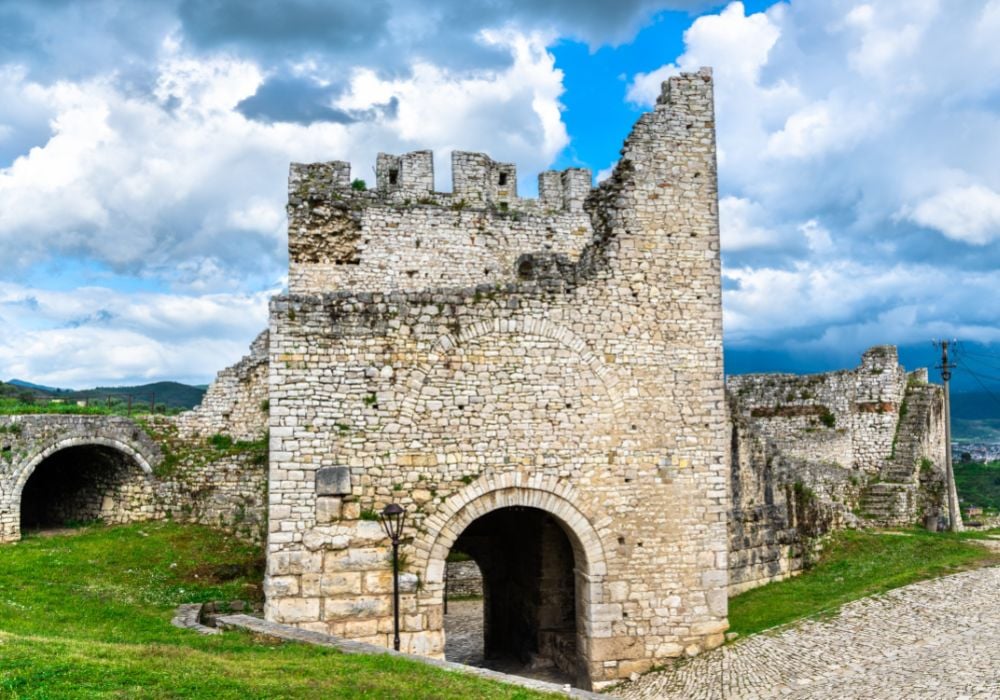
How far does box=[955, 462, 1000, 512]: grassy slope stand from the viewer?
45031mm

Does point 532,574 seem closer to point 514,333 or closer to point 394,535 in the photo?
point 394,535

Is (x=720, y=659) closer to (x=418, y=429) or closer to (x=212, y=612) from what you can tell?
(x=418, y=429)

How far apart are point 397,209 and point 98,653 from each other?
11.0 m

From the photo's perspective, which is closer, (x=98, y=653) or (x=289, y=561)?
(x=98, y=653)

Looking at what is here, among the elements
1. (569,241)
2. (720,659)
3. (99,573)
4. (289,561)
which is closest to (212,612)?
(289,561)

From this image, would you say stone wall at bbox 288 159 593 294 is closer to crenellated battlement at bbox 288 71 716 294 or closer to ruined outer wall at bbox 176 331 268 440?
crenellated battlement at bbox 288 71 716 294

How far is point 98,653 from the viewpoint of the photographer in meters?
9.87

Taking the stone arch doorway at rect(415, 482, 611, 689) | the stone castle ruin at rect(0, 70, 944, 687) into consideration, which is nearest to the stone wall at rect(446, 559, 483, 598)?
the stone arch doorway at rect(415, 482, 611, 689)

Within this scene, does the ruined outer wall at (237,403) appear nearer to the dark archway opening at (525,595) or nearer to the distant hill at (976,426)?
the dark archway opening at (525,595)

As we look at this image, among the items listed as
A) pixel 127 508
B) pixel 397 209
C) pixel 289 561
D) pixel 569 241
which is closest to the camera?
pixel 289 561

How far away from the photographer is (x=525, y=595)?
17531mm

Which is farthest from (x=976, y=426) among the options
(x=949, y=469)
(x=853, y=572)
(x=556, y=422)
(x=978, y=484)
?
(x=556, y=422)

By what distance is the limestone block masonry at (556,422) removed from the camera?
1316 cm

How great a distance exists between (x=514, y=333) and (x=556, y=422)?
1601 mm
